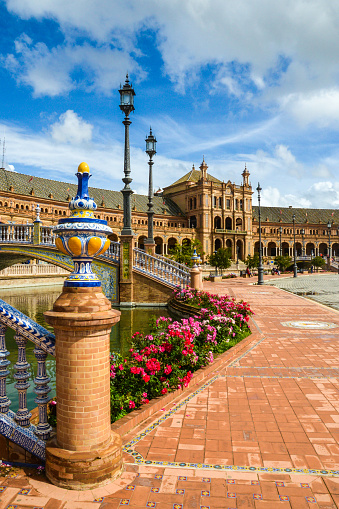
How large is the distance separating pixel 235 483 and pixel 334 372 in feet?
14.0

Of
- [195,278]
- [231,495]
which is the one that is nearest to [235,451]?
[231,495]

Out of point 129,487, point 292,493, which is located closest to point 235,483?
point 292,493

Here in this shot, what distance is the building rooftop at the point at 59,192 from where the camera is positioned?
172 ft

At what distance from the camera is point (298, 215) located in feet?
309

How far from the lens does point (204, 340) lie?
26.6 ft

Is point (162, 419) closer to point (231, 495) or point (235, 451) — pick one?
point (235, 451)

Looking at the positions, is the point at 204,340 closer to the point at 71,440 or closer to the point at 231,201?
the point at 71,440

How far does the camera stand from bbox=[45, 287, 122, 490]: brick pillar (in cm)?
332

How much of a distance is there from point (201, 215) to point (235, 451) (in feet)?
232

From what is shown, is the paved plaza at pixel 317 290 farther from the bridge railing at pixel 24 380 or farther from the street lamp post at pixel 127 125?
the bridge railing at pixel 24 380

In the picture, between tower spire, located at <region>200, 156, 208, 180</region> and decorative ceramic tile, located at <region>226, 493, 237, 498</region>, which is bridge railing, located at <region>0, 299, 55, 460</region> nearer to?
decorative ceramic tile, located at <region>226, 493, 237, 498</region>

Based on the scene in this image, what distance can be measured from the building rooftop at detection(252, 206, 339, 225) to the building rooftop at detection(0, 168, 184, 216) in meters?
24.9

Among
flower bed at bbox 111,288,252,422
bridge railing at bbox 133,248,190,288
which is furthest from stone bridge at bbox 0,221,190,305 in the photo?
flower bed at bbox 111,288,252,422

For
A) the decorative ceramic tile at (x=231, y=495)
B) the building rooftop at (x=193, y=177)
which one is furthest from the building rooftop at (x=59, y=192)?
the decorative ceramic tile at (x=231, y=495)
